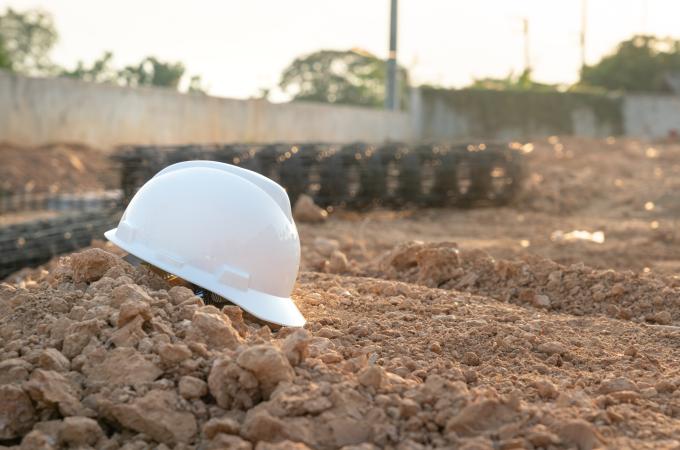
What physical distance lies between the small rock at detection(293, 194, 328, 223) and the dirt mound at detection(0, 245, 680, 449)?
5.18m

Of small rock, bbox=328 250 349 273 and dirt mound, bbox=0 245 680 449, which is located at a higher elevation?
dirt mound, bbox=0 245 680 449

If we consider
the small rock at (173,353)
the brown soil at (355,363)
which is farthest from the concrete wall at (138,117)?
the small rock at (173,353)

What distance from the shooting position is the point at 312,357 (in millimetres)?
3262

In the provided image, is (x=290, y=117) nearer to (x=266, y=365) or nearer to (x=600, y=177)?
(x=600, y=177)

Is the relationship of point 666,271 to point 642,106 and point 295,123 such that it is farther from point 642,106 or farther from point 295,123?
point 642,106

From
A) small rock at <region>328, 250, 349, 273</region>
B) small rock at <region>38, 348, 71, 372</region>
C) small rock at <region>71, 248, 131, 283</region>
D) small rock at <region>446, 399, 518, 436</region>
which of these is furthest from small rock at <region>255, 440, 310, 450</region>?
small rock at <region>328, 250, 349, 273</region>

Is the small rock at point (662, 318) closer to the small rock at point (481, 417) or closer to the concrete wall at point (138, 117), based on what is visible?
the small rock at point (481, 417)

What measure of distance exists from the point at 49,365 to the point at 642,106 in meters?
29.4

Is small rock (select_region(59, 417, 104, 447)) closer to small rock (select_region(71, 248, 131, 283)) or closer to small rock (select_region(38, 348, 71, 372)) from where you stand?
small rock (select_region(38, 348, 71, 372))

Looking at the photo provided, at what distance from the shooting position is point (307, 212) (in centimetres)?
930

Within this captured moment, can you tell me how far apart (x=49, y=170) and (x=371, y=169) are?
5239mm

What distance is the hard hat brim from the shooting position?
3.92 m

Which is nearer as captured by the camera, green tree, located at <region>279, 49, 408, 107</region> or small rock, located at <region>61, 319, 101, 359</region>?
small rock, located at <region>61, 319, 101, 359</region>

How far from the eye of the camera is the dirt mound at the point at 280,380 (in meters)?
2.84
